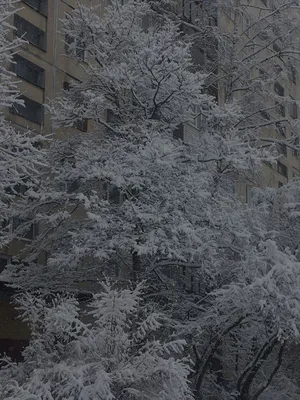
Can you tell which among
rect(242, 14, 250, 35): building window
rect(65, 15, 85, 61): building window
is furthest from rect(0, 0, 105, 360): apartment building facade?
rect(242, 14, 250, 35): building window

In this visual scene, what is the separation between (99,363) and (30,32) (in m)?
14.2

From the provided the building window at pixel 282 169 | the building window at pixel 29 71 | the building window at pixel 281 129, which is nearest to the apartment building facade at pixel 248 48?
the building window at pixel 281 129

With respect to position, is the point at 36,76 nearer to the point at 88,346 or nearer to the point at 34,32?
the point at 34,32

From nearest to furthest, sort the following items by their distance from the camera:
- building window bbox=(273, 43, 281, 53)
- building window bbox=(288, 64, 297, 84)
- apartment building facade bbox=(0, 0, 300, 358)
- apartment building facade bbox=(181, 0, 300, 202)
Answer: apartment building facade bbox=(0, 0, 300, 358)
apartment building facade bbox=(181, 0, 300, 202)
building window bbox=(273, 43, 281, 53)
building window bbox=(288, 64, 297, 84)

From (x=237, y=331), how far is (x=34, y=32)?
11.9 meters

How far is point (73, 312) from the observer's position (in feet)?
37.1

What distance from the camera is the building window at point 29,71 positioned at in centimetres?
2050

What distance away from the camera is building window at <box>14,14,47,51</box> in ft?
67.9

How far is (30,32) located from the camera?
21344mm

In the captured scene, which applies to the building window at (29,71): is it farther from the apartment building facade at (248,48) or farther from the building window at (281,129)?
the building window at (281,129)

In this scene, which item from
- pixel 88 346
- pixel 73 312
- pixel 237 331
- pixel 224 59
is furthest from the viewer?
pixel 224 59

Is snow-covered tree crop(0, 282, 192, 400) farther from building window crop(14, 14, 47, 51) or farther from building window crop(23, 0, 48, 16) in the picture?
building window crop(23, 0, 48, 16)

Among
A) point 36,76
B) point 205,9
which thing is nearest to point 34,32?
point 36,76

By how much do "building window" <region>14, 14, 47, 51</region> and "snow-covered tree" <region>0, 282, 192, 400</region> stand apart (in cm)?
1202
